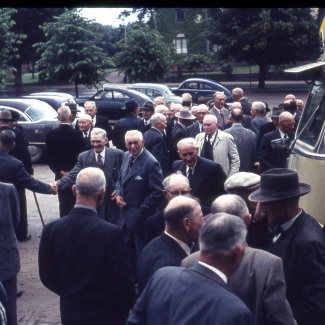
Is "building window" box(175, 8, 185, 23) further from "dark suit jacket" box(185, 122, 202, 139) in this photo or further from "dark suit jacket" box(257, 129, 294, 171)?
"dark suit jacket" box(257, 129, 294, 171)

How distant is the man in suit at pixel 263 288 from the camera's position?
12.8ft

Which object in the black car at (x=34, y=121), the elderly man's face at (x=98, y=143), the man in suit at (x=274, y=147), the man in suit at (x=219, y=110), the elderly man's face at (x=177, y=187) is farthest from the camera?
the black car at (x=34, y=121)

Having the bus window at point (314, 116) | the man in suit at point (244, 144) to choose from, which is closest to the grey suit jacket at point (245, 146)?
the man in suit at point (244, 144)

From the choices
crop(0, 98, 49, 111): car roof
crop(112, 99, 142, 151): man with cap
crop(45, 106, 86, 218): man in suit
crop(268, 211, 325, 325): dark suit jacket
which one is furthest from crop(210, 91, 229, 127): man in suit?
crop(268, 211, 325, 325): dark suit jacket

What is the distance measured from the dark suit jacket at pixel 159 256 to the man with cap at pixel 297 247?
0.70m

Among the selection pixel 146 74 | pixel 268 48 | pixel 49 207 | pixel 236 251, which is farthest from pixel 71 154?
pixel 268 48

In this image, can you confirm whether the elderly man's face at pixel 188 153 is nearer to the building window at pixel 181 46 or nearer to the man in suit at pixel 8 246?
the man in suit at pixel 8 246

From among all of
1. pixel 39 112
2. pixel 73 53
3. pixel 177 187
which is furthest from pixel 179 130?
pixel 73 53

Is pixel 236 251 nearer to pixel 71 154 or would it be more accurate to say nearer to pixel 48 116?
pixel 71 154

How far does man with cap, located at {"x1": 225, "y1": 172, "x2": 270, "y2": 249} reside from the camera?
5.72m

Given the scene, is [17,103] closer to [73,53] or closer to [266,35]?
[73,53]

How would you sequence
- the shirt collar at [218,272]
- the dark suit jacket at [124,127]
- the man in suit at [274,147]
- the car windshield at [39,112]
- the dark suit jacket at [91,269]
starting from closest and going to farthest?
the shirt collar at [218,272] → the dark suit jacket at [91,269] → the man in suit at [274,147] → the dark suit jacket at [124,127] → the car windshield at [39,112]

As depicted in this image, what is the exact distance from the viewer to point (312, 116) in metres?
7.50

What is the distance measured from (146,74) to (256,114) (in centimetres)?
2978
